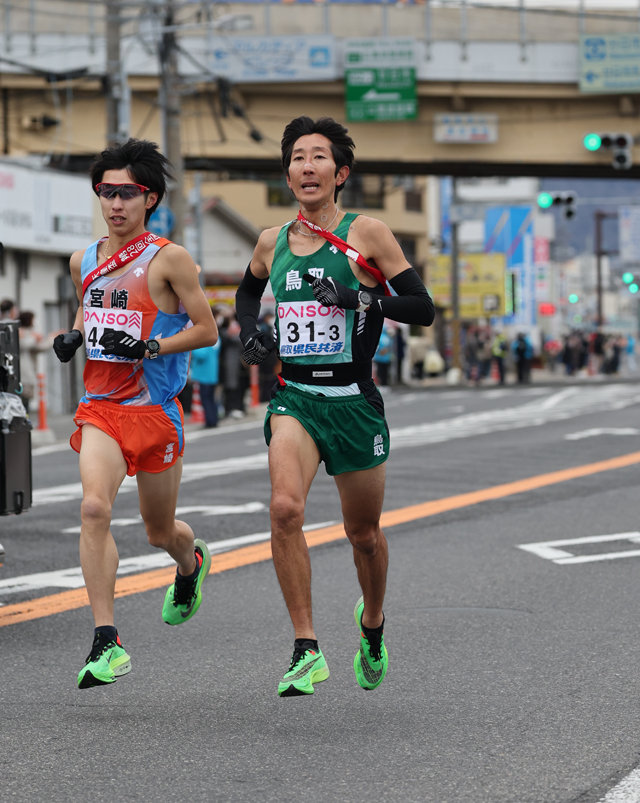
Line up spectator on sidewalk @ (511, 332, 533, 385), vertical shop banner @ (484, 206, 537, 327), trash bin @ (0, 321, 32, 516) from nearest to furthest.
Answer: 1. trash bin @ (0, 321, 32, 516)
2. spectator on sidewalk @ (511, 332, 533, 385)
3. vertical shop banner @ (484, 206, 537, 327)

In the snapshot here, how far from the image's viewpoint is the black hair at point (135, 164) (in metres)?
6.47

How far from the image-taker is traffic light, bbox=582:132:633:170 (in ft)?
113

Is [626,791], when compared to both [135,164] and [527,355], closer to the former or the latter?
[135,164]

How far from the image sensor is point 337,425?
19.4 ft

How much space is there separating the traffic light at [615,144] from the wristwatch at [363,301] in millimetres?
29089

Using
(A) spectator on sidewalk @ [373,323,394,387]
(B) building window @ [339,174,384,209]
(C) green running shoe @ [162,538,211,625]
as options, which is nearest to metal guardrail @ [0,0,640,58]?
(A) spectator on sidewalk @ [373,323,394,387]

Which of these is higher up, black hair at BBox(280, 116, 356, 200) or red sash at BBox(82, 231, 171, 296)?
black hair at BBox(280, 116, 356, 200)

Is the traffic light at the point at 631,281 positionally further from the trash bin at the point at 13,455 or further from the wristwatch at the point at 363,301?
the wristwatch at the point at 363,301

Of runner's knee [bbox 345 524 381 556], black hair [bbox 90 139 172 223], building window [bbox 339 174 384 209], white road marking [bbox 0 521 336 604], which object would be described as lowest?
white road marking [bbox 0 521 336 604]

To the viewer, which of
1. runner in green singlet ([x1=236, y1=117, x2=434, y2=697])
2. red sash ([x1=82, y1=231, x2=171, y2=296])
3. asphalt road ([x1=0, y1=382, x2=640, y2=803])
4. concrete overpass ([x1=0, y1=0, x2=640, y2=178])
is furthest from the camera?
concrete overpass ([x1=0, y1=0, x2=640, y2=178])

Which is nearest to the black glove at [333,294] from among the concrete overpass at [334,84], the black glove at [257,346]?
the black glove at [257,346]

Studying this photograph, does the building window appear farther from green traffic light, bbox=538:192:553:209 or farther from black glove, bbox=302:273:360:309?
black glove, bbox=302:273:360:309

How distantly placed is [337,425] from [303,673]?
2.99 feet

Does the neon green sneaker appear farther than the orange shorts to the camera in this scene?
No
